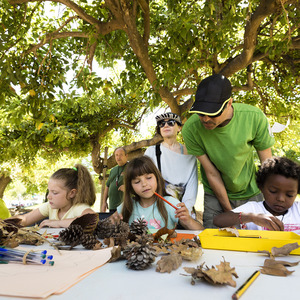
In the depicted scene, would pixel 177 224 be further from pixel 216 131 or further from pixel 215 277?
pixel 215 277

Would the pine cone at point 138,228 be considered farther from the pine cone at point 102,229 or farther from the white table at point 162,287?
the white table at point 162,287

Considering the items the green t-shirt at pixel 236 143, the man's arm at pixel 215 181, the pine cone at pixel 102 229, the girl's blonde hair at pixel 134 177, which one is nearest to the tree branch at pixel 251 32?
the green t-shirt at pixel 236 143

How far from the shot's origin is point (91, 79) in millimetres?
4195

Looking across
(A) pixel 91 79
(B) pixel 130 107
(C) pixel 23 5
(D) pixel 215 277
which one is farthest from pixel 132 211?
(B) pixel 130 107

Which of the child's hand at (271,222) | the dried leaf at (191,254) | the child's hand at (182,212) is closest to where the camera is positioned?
the dried leaf at (191,254)

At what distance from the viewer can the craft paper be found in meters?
0.72

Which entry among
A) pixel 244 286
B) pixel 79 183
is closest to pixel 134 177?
pixel 79 183

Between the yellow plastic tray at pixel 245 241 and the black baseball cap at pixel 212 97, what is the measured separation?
3.02 ft

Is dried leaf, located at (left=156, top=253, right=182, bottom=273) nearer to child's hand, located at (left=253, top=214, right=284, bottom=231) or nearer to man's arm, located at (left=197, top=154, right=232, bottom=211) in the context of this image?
child's hand, located at (left=253, top=214, right=284, bottom=231)

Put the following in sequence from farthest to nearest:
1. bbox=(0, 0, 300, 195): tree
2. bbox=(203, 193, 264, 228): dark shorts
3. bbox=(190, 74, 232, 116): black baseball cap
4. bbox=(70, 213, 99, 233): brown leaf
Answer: bbox=(0, 0, 300, 195): tree, bbox=(203, 193, 264, 228): dark shorts, bbox=(190, 74, 232, 116): black baseball cap, bbox=(70, 213, 99, 233): brown leaf

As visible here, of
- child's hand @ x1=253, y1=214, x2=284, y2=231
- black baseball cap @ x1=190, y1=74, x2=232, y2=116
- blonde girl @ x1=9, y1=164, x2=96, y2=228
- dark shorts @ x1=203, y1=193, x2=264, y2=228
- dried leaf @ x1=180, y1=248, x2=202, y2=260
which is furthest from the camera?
dark shorts @ x1=203, y1=193, x2=264, y2=228

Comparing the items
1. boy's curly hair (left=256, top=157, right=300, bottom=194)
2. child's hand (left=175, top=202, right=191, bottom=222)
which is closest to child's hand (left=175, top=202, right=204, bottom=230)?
child's hand (left=175, top=202, right=191, bottom=222)

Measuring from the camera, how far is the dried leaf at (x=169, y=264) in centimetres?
90

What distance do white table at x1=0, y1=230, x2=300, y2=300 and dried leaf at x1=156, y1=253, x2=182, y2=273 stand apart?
14 mm
